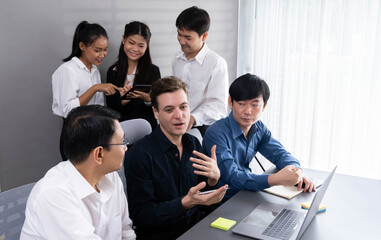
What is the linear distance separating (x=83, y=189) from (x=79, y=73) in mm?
1359

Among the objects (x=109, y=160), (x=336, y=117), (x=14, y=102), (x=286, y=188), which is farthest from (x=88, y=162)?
(x=336, y=117)

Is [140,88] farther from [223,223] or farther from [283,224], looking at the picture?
[283,224]

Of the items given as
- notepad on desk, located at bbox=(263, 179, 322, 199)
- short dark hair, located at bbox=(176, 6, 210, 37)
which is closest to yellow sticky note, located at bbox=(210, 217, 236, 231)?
notepad on desk, located at bbox=(263, 179, 322, 199)

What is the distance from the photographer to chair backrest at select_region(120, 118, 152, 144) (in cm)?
180

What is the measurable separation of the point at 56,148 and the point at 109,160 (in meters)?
1.56

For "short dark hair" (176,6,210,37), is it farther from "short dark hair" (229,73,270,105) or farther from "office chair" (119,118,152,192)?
"office chair" (119,118,152,192)

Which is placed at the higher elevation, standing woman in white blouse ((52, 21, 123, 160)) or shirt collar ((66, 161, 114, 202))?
standing woman in white blouse ((52, 21, 123, 160))

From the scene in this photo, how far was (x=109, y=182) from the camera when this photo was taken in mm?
1424

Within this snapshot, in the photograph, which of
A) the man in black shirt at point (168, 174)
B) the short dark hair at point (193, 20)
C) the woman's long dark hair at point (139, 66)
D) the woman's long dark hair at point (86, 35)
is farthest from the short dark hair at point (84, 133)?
the short dark hair at point (193, 20)

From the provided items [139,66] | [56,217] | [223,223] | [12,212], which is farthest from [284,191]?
[139,66]

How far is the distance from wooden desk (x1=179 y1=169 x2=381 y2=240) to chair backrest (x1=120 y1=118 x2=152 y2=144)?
59 cm

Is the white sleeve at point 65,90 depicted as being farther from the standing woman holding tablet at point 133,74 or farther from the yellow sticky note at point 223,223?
the yellow sticky note at point 223,223

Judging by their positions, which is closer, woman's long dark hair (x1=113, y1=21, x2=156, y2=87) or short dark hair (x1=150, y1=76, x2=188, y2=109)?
short dark hair (x1=150, y1=76, x2=188, y2=109)

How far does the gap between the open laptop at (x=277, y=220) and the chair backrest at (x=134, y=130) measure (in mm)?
722
